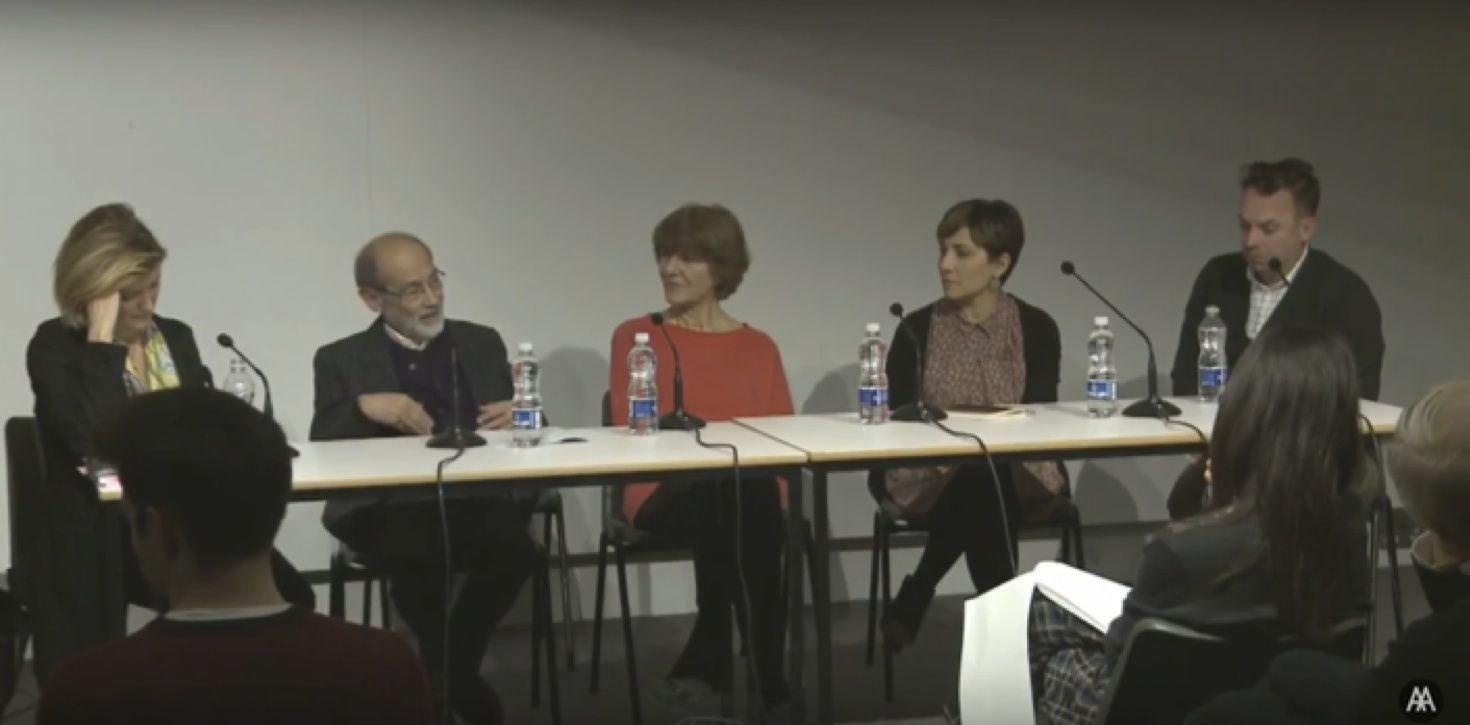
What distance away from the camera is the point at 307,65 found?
4.52 meters

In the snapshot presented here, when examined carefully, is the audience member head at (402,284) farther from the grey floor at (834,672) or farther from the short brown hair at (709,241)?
the grey floor at (834,672)

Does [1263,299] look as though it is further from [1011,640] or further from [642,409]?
[1011,640]

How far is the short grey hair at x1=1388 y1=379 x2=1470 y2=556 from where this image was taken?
75.5 inches

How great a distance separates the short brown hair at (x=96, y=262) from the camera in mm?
3484

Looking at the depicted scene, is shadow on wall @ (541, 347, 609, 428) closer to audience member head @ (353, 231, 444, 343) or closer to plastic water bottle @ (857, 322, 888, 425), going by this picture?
audience member head @ (353, 231, 444, 343)

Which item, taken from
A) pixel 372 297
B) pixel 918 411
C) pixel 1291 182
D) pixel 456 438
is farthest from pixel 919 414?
pixel 372 297

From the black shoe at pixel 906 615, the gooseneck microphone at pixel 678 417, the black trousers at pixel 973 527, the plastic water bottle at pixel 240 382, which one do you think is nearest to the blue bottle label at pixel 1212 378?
the black trousers at pixel 973 527

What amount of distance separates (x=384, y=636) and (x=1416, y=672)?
1.08m

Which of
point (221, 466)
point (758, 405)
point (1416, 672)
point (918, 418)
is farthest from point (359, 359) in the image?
point (1416, 672)

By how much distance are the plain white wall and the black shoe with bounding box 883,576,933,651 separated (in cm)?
89

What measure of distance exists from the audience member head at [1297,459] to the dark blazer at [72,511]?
2045 millimetres

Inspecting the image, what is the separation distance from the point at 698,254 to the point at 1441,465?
2.35 meters

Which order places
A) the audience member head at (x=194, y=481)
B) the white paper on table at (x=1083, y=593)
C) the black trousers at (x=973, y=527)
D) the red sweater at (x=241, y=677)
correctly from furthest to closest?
the black trousers at (x=973, y=527) < the white paper on table at (x=1083, y=593) < the audience member head at (x=194, y=481) < the red sweater at (x=241, y=677)

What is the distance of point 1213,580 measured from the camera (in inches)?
94.0
